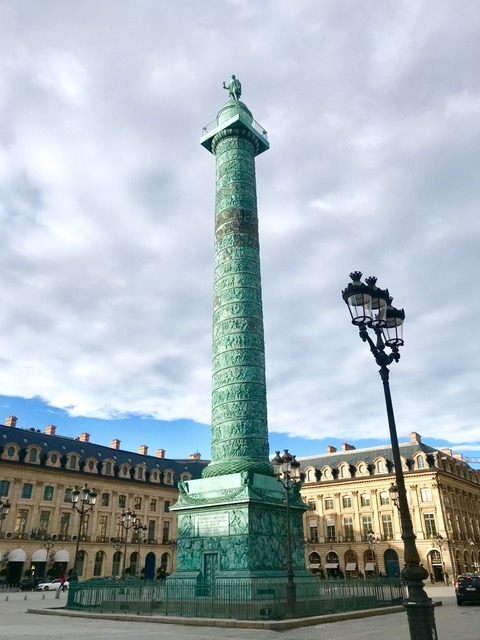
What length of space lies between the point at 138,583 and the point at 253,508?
429cm

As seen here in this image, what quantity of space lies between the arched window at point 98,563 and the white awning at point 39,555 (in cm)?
600

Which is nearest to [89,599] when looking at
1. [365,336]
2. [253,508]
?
[253,508]

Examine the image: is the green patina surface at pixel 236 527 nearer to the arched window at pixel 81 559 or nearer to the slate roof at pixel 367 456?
the arched window at pixel 81 559

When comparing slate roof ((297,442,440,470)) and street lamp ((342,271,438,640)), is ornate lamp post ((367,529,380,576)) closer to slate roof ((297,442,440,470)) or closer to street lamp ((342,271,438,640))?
slate roof ((297,442,440,470))

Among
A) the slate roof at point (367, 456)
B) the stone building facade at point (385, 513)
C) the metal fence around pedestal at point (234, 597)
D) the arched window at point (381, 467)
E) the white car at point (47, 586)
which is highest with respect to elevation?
the slate roof at point (367, 456)

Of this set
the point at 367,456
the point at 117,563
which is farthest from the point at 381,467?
the point at 117,563

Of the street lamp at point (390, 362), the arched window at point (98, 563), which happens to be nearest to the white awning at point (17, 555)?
the arched window at point (98, 563)

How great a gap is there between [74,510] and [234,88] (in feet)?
115

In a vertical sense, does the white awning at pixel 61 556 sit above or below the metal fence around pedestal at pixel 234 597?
above

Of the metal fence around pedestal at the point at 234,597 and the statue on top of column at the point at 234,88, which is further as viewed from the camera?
the statue on top of column at the point at 234,88

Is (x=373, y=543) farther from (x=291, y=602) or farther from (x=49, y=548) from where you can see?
(x=291, y=602)

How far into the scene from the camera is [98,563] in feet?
153

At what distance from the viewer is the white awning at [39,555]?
40875mm

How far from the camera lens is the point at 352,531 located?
5088 cm
